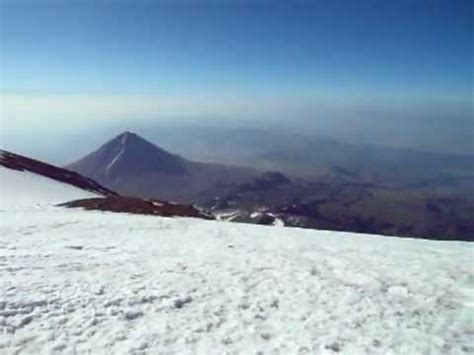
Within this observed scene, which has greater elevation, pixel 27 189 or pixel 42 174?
pixel 27 189

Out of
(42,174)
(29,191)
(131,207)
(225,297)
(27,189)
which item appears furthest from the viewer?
(42,174)

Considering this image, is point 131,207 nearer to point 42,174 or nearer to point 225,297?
point 225,297

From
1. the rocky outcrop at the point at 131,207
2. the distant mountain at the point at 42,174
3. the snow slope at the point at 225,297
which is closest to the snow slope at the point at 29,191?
the distant mountain at the point at 42,174

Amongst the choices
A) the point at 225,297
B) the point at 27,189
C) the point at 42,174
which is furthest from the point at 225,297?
the point at 42,174

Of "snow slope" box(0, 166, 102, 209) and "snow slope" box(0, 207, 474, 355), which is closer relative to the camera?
"snow slope" box(0, 207, 474, 355)

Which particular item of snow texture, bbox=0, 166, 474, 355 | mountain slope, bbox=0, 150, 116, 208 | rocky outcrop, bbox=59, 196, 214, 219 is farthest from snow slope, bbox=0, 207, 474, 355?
mountain slope, bbox=0, 150, 116, 208

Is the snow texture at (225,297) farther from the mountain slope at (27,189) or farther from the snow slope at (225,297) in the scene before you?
the mountain slope at (27,189)

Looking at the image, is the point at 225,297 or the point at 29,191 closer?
the point at 225,297

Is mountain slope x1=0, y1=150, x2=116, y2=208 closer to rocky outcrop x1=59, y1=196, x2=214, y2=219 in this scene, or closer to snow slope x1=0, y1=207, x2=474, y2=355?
rocky outcrop x1=59, y1=196, x2=214, y2=219
